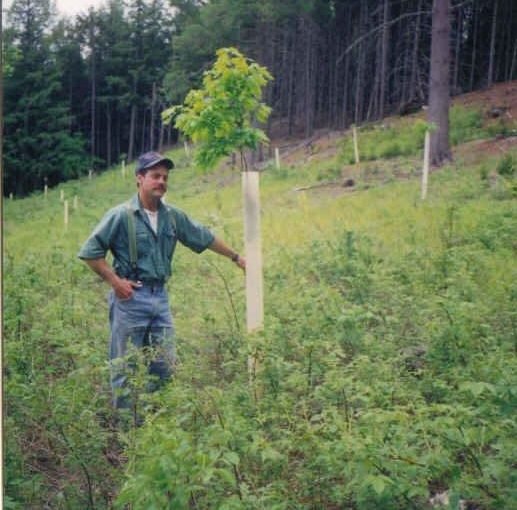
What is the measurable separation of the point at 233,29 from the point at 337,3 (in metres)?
1.85

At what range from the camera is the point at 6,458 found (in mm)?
3357

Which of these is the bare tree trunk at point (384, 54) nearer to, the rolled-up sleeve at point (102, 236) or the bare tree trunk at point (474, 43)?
the bare tree trunk at point (474, 43)

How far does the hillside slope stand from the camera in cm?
256

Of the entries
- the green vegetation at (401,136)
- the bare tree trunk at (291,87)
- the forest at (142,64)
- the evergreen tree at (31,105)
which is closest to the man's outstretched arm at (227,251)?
the forest at (142,64)

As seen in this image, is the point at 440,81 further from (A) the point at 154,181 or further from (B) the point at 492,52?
(A) the point at 154,181

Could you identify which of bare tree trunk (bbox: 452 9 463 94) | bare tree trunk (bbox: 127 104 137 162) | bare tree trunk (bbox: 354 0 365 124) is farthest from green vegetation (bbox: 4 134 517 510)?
bare tree trunk (bbox: 452 9 463 94)

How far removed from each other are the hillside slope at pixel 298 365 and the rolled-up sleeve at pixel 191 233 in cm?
31

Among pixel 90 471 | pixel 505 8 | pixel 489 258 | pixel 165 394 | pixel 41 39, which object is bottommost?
pixel 90 471

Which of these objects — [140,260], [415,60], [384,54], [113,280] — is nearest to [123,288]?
[113,280]

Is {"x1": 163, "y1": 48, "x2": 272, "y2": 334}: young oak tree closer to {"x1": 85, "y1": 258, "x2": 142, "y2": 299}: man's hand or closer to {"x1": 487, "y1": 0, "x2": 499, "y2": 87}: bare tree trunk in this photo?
{"x1": 85, "y1": 258, "x2": 142, "y2": 299}: man's hand

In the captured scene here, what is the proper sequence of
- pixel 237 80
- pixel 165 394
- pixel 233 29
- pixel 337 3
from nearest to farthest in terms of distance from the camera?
pixel 165 394
pixel 237 80
pixel 233 29
pixel 337 3

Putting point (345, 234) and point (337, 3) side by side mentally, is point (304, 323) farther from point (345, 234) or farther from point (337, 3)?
point (337, 3)

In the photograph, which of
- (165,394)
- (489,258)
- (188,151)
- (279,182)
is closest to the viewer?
(165,394)

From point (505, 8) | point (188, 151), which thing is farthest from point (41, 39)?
point (505, 8)
